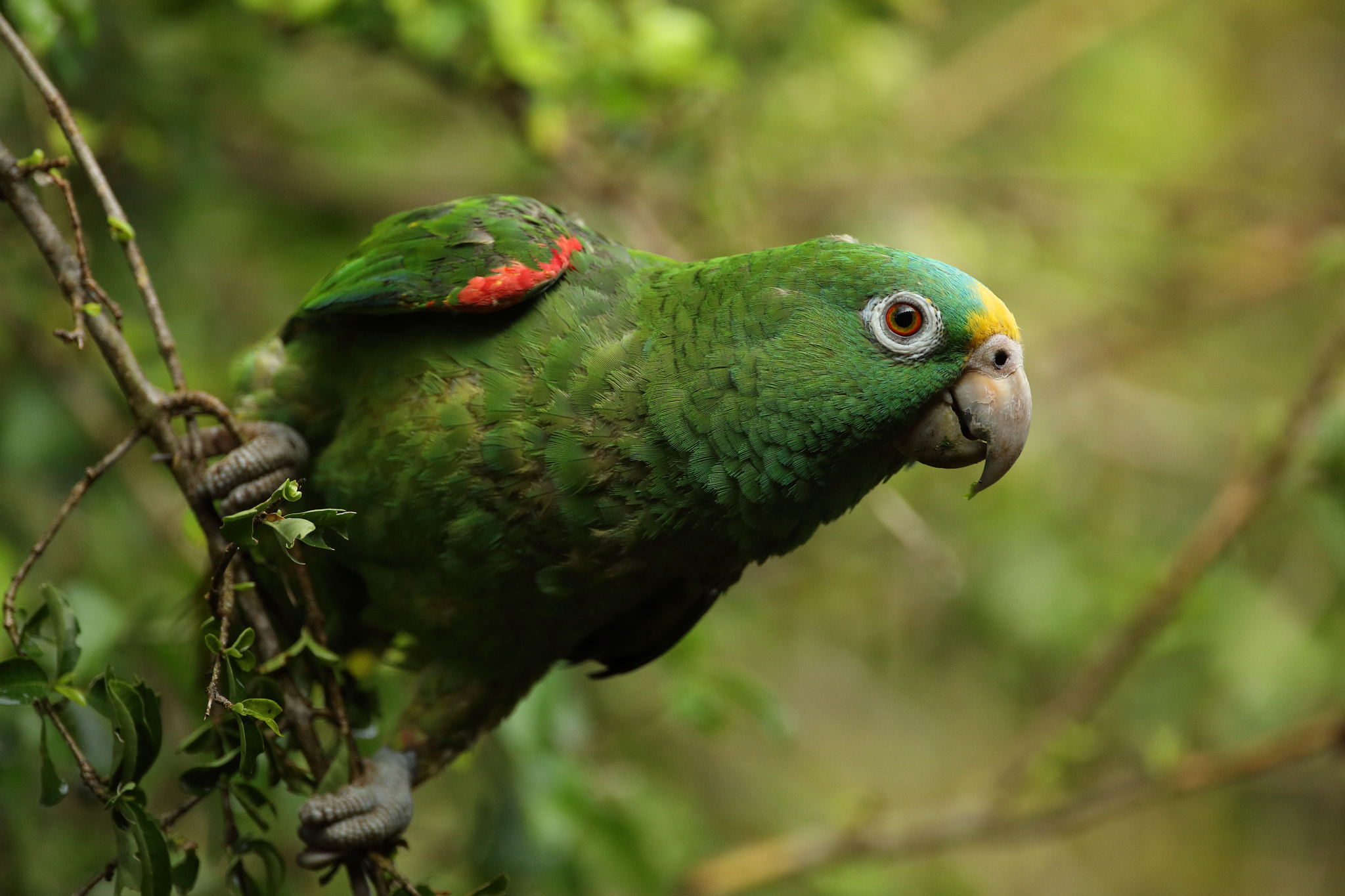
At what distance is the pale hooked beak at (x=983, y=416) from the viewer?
2.46 meters

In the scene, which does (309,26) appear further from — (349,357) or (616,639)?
(616,639)

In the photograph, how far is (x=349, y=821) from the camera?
2.65m

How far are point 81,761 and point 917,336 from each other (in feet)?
5.87

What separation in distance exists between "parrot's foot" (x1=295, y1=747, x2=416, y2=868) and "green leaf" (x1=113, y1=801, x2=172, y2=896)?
612mm

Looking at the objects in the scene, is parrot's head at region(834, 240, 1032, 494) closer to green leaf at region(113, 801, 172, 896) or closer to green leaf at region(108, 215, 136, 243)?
green leaf at region(108, 215, 136, 243)

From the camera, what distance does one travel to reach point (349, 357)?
2848 millimetres

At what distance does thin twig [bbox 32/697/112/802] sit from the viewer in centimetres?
209

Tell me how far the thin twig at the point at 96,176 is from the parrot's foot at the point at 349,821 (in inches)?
39.0

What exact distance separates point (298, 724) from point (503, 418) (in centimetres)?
77

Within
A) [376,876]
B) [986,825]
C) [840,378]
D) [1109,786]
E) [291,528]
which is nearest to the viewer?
[291,528]

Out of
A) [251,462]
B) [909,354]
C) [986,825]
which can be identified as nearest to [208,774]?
[251,462]

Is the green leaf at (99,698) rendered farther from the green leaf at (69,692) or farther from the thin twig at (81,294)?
the thin twig at (81,294)

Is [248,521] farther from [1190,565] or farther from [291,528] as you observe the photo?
[1190,565]

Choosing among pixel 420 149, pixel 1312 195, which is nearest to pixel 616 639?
pixel 420 149
